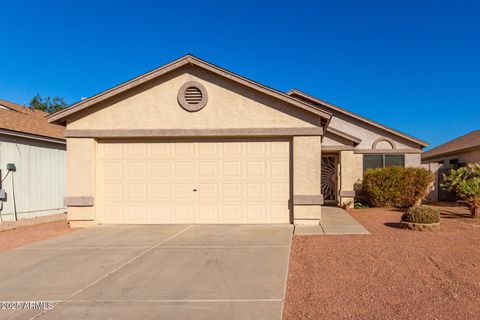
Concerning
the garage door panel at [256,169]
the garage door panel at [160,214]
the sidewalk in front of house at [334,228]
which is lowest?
the sidewalk in front of house at [334,228]

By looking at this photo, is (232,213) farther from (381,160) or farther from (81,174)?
(381,160)

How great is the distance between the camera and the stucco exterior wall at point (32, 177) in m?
13.5

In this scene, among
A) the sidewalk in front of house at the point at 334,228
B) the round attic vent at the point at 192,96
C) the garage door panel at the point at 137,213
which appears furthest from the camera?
the garage door panel at the point at 137,213

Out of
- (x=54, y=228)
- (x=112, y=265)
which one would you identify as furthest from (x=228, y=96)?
(x=54, y=228)

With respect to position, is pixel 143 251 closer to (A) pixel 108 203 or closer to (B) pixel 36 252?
(B) pixel 36 252

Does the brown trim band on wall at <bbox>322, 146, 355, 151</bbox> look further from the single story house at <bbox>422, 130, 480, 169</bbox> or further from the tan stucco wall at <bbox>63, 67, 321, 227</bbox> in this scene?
the tan stucco wall at <bbox>63, 67, 321, 227</bbox>

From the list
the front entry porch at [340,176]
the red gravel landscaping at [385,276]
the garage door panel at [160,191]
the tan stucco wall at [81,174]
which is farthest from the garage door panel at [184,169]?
the front entry porch at [340,176]

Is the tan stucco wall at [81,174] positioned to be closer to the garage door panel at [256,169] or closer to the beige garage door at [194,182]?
the beige garage door at [194,182]

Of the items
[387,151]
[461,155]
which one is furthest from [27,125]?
[461,155]

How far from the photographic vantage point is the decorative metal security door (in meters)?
18.3

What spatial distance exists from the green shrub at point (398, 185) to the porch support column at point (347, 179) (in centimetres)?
81

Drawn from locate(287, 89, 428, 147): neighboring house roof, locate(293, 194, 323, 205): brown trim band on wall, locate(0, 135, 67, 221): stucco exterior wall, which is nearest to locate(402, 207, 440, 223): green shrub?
locate(293, 194, 323, 205): brown trim band on wall

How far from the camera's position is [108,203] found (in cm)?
1181

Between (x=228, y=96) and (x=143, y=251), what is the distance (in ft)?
17.5
